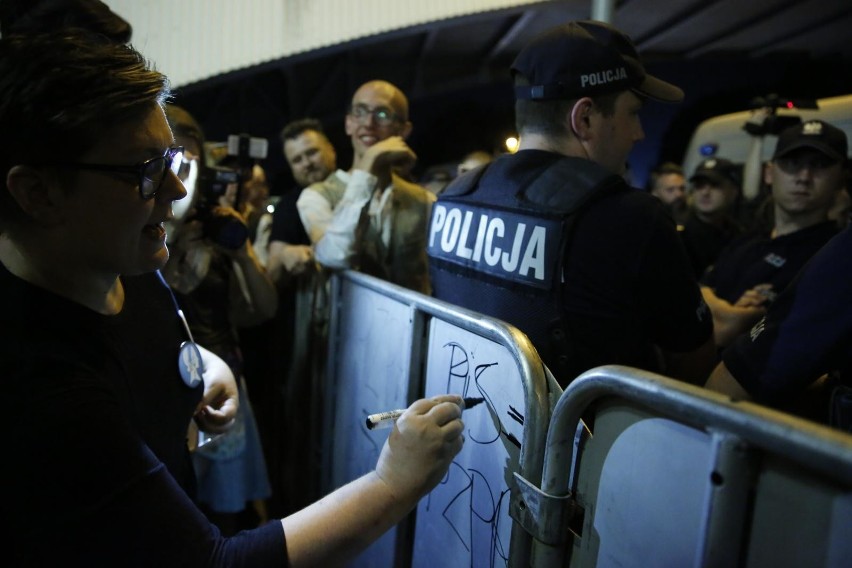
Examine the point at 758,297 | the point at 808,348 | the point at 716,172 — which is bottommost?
the point at 758,297

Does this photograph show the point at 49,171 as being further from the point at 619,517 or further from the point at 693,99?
the point at 693,99

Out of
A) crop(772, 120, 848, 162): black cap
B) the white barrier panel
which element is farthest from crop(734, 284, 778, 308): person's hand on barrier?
the white barrier panel

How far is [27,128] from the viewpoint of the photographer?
920mm

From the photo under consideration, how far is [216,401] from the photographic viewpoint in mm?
1748

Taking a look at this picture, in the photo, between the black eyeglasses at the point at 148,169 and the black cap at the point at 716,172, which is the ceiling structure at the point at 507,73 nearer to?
the black cap at the point at 716,172

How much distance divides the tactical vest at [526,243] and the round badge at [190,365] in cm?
81

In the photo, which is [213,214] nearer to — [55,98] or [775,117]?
[55,98]

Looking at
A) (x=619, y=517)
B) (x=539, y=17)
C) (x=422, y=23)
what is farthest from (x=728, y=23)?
(x=619, y=517)

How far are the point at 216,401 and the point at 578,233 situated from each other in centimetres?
115

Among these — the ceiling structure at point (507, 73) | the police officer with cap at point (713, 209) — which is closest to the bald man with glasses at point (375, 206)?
the police officer with cap at point (713, 209)

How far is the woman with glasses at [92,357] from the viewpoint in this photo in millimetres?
854

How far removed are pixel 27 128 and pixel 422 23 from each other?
443 centimetres

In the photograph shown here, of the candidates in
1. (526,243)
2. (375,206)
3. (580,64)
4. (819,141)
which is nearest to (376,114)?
(375,206)

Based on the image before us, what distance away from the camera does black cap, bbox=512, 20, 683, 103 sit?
1.67 m
